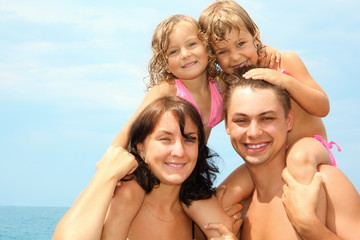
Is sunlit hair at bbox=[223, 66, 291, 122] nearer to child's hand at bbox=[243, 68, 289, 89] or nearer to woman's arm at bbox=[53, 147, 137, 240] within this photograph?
child's hand at bbox=[243, 68, 289, 89]

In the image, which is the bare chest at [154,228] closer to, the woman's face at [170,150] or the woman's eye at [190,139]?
the woman's face at [170,150]

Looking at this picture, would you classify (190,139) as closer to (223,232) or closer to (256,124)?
(256,124)

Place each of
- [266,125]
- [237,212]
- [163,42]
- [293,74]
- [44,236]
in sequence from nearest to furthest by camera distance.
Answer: [266,125], [237,212], [293,74], [163,42], [44,236]

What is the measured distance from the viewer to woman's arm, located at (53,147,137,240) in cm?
515

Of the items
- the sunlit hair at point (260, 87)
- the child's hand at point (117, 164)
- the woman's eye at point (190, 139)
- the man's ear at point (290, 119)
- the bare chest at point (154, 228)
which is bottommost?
the bare chest at point (154, 228)

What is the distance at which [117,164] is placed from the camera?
564 cm

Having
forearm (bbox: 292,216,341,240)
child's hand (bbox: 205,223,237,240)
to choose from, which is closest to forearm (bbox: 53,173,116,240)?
child's hand (bbox: 205,223,237,240)

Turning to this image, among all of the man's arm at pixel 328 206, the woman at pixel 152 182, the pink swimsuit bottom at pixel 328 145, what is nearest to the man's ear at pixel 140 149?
the woman at pixel 152 182

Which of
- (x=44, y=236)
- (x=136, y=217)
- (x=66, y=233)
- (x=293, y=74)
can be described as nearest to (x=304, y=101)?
(x=293, y=74)

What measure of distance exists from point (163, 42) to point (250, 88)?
1.76 m

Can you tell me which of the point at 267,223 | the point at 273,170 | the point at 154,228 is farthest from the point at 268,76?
the point at 154,228

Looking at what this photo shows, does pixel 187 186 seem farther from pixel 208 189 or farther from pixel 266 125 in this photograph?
pixel 266 125

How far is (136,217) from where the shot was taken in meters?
6.05

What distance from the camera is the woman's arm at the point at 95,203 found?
515 centimetres
